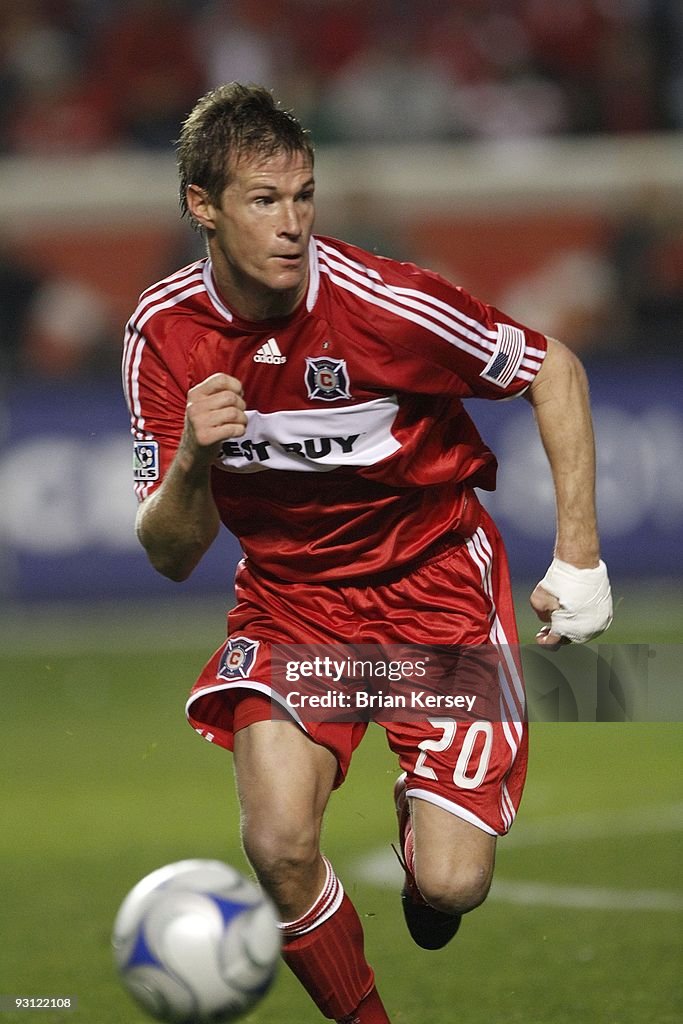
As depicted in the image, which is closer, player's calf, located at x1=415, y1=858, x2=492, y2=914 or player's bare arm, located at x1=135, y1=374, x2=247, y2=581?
player's bare arm, located at x1=135, y1=374, x2=247, y2=581

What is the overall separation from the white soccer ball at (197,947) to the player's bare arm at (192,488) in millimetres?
792

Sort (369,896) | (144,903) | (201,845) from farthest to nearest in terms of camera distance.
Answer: (201,845), (369,896), (144,903)

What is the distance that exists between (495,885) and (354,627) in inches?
73.1

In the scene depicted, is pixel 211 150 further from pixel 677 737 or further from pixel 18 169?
pixel 18 169

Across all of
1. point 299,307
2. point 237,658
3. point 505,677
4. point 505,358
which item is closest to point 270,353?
point 299,307

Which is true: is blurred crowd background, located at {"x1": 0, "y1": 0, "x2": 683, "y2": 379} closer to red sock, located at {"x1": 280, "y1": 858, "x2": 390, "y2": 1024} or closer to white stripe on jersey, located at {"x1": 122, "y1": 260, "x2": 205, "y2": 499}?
white stripe on jersey, located at {"x1": 122, "y1": 260, "x2": 205, "y2": 499}

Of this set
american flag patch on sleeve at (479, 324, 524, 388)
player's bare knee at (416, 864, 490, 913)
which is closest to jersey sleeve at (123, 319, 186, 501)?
american flag patch on sleeve at (479, 324, 524, 388)

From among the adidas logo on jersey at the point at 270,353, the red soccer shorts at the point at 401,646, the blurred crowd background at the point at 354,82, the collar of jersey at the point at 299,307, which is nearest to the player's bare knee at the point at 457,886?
the red soccer shorts at the point at 401,646

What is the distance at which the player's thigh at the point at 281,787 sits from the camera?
4.02 metres

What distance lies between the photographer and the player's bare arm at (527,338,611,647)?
A: 4207mm

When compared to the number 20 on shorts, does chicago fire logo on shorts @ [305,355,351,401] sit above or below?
above

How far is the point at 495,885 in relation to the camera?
586 cm

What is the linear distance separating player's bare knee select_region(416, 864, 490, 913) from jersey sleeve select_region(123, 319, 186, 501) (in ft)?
4.11

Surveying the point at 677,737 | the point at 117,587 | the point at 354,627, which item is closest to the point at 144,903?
the point at 354,627
